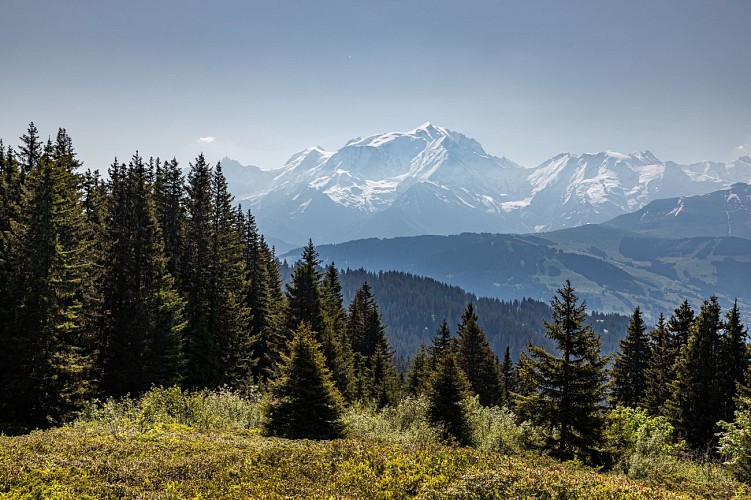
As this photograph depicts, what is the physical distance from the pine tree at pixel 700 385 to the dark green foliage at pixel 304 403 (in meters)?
25.2

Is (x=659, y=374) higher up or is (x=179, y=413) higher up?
(x=179, y=413)

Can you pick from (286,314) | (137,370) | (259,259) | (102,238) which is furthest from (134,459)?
(259,259)

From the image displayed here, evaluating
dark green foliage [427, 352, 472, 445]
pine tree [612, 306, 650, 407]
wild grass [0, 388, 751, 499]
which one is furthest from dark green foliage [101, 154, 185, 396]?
pine tree [612, 306, 650, 407]

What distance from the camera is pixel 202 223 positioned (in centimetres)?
3978

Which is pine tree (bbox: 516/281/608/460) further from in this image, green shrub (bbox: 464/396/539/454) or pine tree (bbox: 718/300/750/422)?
pine tree (bbox: 718/300/750/422)

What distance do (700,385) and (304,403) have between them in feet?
89.7

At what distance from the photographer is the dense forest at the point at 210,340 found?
18.9 m

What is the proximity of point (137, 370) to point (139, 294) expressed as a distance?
5.01 m

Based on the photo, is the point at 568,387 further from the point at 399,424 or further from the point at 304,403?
the point at 304,403

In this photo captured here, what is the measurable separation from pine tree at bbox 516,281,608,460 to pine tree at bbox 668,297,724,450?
1682 cm

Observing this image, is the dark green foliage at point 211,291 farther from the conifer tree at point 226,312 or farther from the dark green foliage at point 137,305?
the dark green foliage at point 137,305

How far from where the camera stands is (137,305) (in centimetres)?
2972

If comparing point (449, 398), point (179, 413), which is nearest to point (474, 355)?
point (449, 398)

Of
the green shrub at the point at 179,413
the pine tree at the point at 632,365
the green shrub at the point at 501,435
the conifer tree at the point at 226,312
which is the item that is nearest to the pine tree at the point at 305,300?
the conifer tree at the point at 226,312
